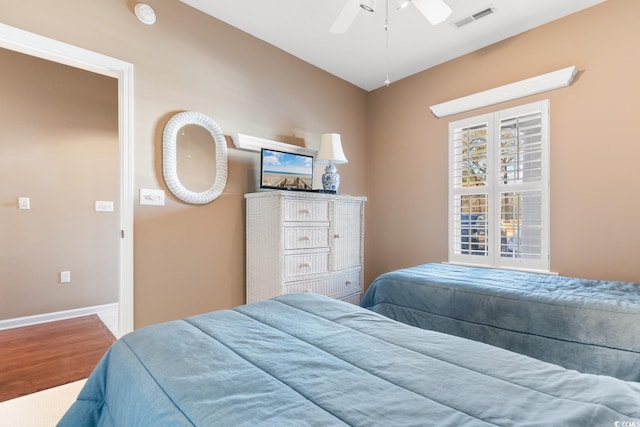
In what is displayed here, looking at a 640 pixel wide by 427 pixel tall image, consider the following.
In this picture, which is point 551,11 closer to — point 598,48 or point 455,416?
point 598,48

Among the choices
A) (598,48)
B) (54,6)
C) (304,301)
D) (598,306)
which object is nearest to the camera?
(304,301)

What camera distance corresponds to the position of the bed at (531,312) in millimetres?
1524

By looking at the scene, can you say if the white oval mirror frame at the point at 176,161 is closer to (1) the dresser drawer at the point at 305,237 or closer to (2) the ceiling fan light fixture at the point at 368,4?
(1) the dresser drawer at the point at 305,237

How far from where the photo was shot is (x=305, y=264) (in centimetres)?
254

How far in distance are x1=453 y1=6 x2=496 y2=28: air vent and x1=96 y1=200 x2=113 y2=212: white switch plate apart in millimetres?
4189

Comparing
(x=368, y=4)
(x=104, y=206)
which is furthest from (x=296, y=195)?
(x=104, y=206)

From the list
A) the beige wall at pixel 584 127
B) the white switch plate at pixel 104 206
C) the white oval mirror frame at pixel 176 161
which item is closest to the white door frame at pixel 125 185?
the white oval mirror frame at pixel 176 161

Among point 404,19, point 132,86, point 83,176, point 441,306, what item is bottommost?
point 441,306

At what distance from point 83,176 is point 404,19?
379 cm

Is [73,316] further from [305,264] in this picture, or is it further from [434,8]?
[434,8]

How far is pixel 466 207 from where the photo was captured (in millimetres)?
3143

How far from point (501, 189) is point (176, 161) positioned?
2.86 meters

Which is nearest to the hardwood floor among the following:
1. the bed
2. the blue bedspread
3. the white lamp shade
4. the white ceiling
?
the blue bedspread

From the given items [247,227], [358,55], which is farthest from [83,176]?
[358,55]
